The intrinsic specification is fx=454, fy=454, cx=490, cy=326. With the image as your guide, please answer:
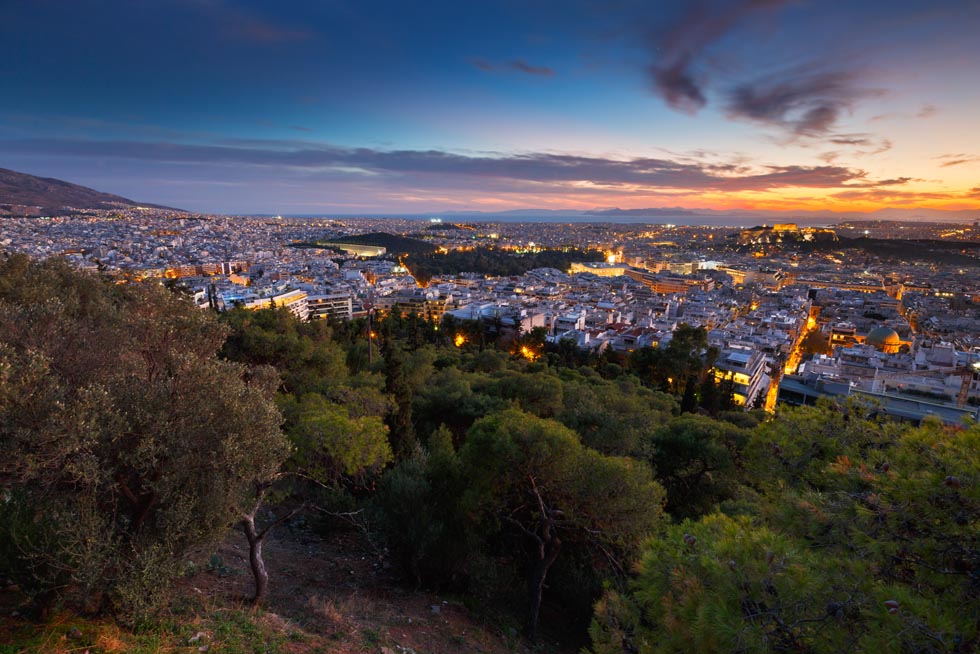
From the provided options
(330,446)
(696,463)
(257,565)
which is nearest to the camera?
(257,565)


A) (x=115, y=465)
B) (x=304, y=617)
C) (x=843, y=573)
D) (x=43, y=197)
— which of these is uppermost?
(x=43, y=197)

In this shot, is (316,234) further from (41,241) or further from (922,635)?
(922,635)

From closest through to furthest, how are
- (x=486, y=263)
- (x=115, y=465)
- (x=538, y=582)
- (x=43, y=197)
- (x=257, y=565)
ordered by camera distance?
(x=115, y=465) < (x=257, y=565) < (x=538, y=582) < (x=486, y=263) < (x=43, y=197)

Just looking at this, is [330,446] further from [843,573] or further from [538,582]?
[843,573]

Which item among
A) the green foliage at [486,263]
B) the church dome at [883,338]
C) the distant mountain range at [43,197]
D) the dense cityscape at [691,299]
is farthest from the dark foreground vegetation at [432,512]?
the distant mountain range at [43,197]

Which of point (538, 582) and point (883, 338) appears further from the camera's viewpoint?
point (883, 338)

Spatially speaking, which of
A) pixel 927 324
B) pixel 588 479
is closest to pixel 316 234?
pixel 927 324

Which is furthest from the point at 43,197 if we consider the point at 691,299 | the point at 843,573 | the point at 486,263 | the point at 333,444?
the point at 843,573
